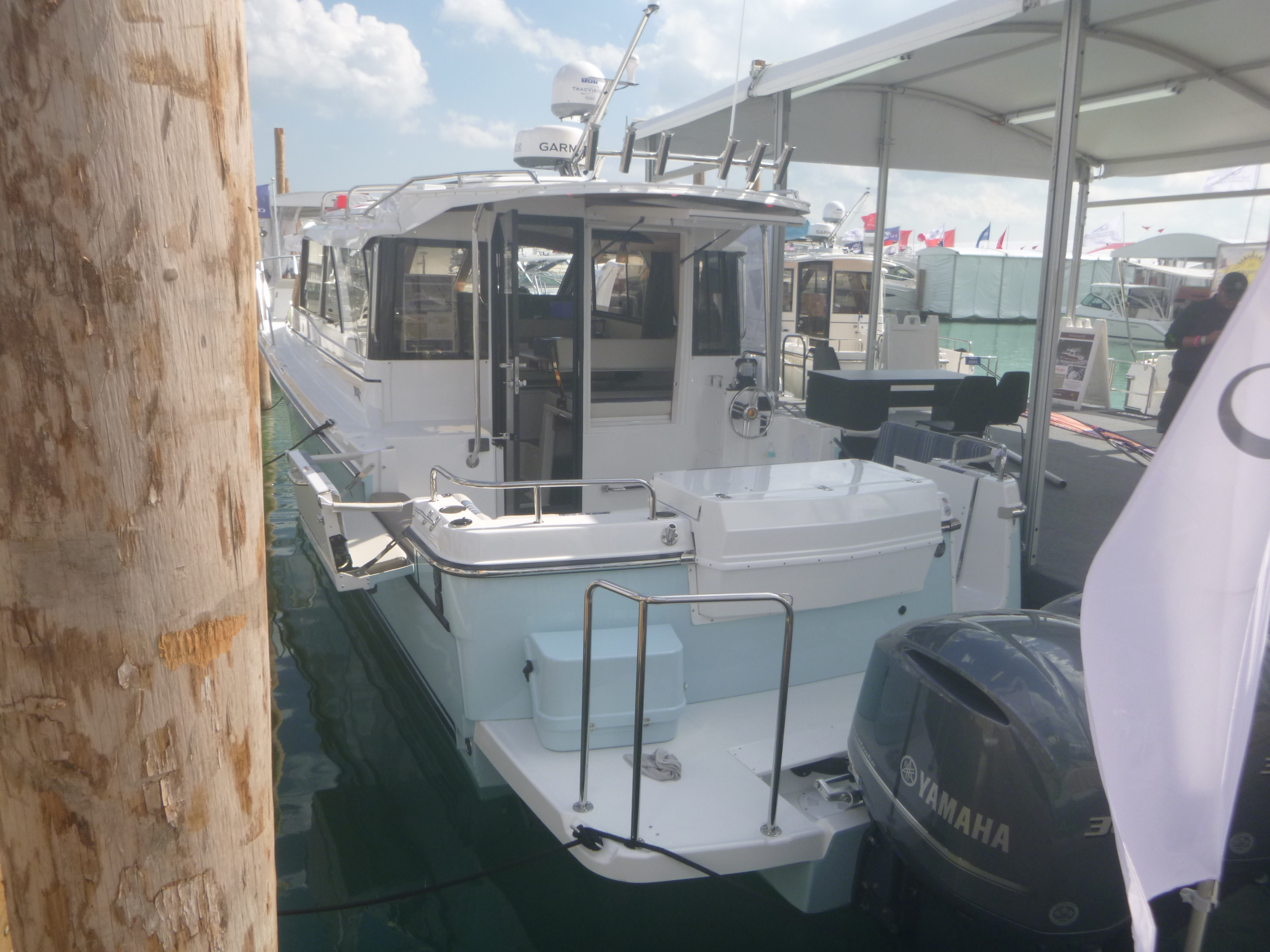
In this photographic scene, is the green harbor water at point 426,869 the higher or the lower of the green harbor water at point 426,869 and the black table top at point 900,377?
the lower

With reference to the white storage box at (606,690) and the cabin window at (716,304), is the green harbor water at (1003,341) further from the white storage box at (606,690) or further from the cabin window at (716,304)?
the white storage box at (606,690)

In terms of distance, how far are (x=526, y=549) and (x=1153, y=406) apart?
9.33m

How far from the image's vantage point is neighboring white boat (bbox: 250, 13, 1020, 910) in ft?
9.91

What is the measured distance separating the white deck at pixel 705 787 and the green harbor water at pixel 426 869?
16 centimetres

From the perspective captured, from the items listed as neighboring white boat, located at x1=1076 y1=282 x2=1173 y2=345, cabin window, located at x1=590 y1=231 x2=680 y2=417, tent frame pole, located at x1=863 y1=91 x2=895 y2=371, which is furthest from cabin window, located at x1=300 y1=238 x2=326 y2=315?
neighboring white boat, located at x1=1076 y1=282 x2=1173 y2=345

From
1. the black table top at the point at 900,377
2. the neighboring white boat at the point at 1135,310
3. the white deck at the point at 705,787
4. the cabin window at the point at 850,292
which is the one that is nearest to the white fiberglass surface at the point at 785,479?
the white deck at the point at 705,787

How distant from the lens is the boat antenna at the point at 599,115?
4.79m

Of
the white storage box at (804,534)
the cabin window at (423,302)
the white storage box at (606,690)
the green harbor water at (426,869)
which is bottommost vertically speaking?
the green harbor water at (426,869)

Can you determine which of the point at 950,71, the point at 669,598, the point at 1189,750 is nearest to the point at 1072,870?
the point at 1189,750

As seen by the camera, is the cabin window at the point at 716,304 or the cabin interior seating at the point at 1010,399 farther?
the cabin interior seating at the point at 1010,399

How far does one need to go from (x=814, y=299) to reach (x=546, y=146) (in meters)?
10.2

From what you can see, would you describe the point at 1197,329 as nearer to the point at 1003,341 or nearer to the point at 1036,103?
the point at 1036,103

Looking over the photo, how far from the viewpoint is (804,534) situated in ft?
11.1

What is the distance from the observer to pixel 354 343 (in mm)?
5836
